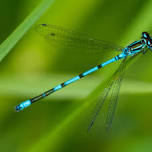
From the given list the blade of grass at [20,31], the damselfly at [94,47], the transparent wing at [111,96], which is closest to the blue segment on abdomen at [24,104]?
the damselfly at [94,47]

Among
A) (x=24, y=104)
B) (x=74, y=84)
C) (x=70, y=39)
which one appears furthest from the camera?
(x=70, y=39)

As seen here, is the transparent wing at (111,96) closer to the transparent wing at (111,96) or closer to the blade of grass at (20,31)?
the transparent wing at (111,96)

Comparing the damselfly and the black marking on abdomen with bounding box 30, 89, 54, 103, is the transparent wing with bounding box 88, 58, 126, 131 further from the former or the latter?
the black marking on abdomen with bounding box 30, 89, 54, 103

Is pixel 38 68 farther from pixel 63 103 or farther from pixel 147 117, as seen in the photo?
pixel 147 117

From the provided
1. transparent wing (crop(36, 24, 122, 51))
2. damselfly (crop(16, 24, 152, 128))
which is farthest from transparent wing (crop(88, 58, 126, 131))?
transparent wing (crop(36, 24, 122, 51))

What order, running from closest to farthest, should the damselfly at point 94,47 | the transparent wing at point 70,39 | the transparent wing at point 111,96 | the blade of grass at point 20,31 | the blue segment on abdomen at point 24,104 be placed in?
the blade of grass at point 20,31 → the transparent wing at point 111,96 → the damselfly at point 94,47 → the blue segment on abdomen at point 24,104 → the transparent wing at point 70,39

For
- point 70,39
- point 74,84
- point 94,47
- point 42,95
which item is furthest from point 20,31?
point 94,47

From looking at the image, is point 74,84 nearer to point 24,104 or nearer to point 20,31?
point 24,104
